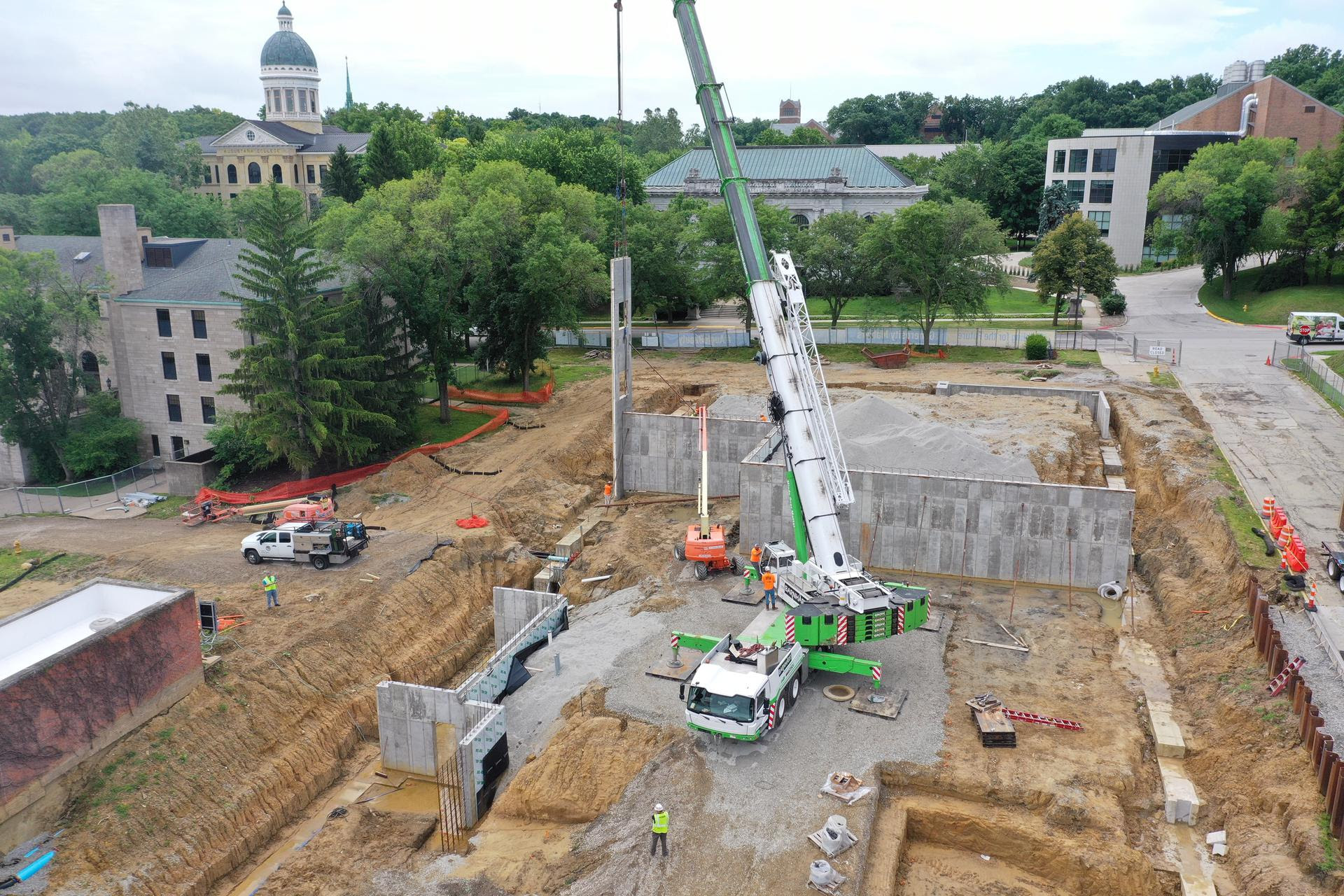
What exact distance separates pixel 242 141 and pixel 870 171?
64.2 meters

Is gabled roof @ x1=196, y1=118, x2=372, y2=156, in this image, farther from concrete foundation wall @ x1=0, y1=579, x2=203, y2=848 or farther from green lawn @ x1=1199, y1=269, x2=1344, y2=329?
concrete foundation wall @ x1=0, y1=579, x2=203, y2=848

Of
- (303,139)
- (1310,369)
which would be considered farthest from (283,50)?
(1310,369)

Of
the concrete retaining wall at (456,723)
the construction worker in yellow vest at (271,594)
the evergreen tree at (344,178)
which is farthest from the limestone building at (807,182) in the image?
the concrete retaining wall at (456,723)

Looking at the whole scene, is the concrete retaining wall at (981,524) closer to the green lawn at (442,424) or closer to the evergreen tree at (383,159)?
the green lawn at (442,424)

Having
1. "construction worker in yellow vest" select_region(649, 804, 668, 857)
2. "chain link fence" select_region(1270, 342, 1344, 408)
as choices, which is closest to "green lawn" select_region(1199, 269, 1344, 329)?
"chain link fence" select_region(1270, 342, 1344, 408)

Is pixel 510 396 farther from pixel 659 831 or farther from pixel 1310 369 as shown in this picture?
pixel 1310 369

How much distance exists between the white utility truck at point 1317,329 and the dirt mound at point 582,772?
48379mm

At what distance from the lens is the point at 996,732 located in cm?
2202

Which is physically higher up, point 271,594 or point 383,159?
point 383,159

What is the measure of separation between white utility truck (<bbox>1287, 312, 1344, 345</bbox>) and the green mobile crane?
41024mm

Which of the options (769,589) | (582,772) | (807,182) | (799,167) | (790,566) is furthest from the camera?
(799,167)

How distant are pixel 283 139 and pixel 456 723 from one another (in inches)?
3655

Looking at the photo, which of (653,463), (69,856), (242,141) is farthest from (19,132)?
(69,856)

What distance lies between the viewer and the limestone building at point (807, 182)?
80.9 metres
